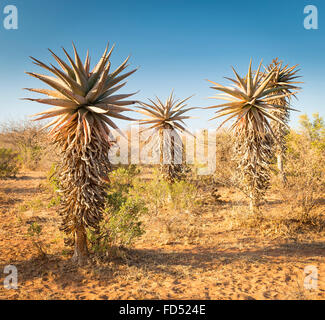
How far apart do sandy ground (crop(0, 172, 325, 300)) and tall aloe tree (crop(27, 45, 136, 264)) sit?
118 centimetres

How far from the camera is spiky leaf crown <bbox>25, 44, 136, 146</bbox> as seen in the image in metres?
4.71

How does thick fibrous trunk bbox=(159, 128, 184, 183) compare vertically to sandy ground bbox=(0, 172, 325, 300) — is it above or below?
above

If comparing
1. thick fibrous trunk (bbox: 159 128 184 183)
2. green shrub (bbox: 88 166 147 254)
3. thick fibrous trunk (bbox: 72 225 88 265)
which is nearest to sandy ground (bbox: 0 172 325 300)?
thick fibrous trunk (bbox: 72 225 88 265)

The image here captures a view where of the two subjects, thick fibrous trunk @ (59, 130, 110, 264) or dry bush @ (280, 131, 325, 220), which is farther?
dry bush @ (280, 131, 325, 220)

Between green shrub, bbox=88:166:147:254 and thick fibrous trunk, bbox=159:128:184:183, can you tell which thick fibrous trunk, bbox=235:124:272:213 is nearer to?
thick fibrous trunk, bbox=159:128:184:183

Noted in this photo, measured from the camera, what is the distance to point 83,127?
191 inches

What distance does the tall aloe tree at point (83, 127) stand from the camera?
482 centimetres

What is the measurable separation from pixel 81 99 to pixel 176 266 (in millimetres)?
4583

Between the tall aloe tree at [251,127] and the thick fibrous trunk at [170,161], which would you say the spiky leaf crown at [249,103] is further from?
the thick fibrous trunk at [170,161]

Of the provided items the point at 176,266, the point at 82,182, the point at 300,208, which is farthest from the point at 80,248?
the point at 300,208

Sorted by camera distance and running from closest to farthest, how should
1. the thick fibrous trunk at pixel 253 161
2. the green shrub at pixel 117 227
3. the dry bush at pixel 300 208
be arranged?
the green shrub at pixel 117 227 → the dry bush at pixel 300 208 → the thick fibrous trunk at pixel 253 161

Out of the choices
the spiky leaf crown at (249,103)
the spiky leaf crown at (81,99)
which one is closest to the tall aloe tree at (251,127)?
the spiky leaf crown at (249,103)

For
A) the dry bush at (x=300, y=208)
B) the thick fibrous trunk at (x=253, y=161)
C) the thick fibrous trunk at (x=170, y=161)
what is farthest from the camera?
the thick fibrous trunk at (x=170, y=161)
